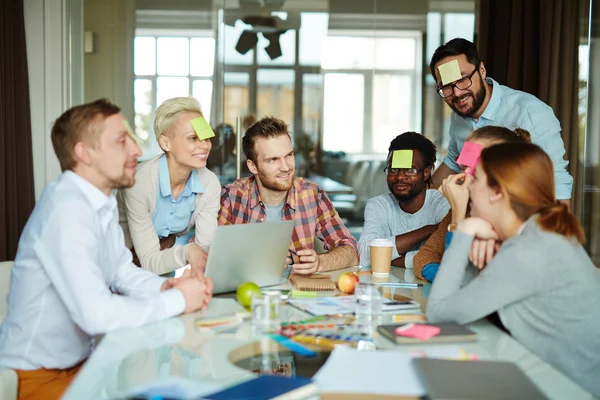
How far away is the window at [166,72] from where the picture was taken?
537 centimetres

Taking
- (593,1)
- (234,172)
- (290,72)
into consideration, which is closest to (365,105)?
(290,72)

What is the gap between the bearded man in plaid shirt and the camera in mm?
2910

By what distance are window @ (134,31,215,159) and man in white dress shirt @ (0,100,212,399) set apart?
3.43 metres

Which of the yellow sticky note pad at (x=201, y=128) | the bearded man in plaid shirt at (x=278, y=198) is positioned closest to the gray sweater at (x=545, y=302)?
the bearded man in plaid shirt at (x=278, y=198)

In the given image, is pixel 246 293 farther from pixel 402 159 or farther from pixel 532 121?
pixel 532 121

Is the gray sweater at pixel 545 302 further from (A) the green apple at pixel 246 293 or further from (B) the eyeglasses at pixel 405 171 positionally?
(B) the eyeglasses at pixel 405 171

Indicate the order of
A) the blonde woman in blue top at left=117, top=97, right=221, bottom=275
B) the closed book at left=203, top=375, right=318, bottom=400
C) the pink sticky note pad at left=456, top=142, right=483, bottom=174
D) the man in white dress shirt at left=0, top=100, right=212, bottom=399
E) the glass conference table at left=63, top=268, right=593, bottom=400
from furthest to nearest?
the blonde woman in blue top at left=117, top=97, right=221, bottom=275, the pink sticky note pad at left=456, top=142, right=483, bottom=174, the man in white dress shirt at left=0, top=100, right=212, bottom=399, the glass conference table at left=63, top=268, right=593, bottom=400, the closed book at left=203, top=375, right=318, bottom=400

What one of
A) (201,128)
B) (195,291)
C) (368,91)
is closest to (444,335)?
(195,291)

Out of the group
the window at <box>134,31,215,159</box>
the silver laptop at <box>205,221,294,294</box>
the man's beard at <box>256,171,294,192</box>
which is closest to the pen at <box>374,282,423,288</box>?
the silver laptop at <box>205,221,294,294</box>

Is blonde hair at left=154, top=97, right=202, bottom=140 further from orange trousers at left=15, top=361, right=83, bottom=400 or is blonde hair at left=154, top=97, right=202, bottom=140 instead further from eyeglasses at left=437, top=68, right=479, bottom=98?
orange trousers at left=15, top=361, right=83, bottom=400

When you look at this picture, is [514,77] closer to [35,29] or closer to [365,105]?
[365,105]

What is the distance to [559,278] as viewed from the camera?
1717 millimetres

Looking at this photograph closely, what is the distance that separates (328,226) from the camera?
3027 millimetres

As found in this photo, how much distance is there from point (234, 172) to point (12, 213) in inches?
74.9
